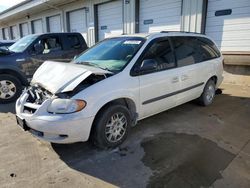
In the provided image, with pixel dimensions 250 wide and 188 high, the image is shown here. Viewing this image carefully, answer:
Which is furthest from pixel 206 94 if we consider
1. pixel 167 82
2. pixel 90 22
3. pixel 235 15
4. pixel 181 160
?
pixel 90 22

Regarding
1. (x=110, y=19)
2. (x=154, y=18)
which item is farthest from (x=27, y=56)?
(x=110, y=19)

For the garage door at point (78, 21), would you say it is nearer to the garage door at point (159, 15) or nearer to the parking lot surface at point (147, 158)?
the garage door at point (159, 15)

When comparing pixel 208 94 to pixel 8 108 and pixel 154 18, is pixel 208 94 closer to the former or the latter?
pixel 8 108

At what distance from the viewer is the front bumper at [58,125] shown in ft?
9.32

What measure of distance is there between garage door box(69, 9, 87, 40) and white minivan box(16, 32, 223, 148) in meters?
10.00

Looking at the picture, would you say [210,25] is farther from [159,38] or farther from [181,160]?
[181,160]

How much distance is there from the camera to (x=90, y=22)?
12.9 meters

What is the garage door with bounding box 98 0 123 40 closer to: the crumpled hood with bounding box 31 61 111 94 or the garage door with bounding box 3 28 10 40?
the crumpled hood with bounding box 31 61 111 94

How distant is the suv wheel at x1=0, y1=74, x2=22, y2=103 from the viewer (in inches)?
226

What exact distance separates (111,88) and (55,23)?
15.1 meters

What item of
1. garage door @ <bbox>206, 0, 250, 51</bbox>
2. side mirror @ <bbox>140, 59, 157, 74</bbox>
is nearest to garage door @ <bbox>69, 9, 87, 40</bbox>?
garage door @ <bbox>206, 0, 250, 51</bbox>

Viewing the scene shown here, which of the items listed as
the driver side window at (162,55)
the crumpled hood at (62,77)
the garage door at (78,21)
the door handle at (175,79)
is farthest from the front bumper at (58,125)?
the garage door at (78,21)

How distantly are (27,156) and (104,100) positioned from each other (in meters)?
1.39

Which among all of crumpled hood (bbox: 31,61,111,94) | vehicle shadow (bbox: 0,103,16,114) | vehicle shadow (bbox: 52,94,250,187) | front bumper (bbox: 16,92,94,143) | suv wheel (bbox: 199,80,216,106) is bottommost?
vehicle shadow (bbox: 0,103,16,114)
